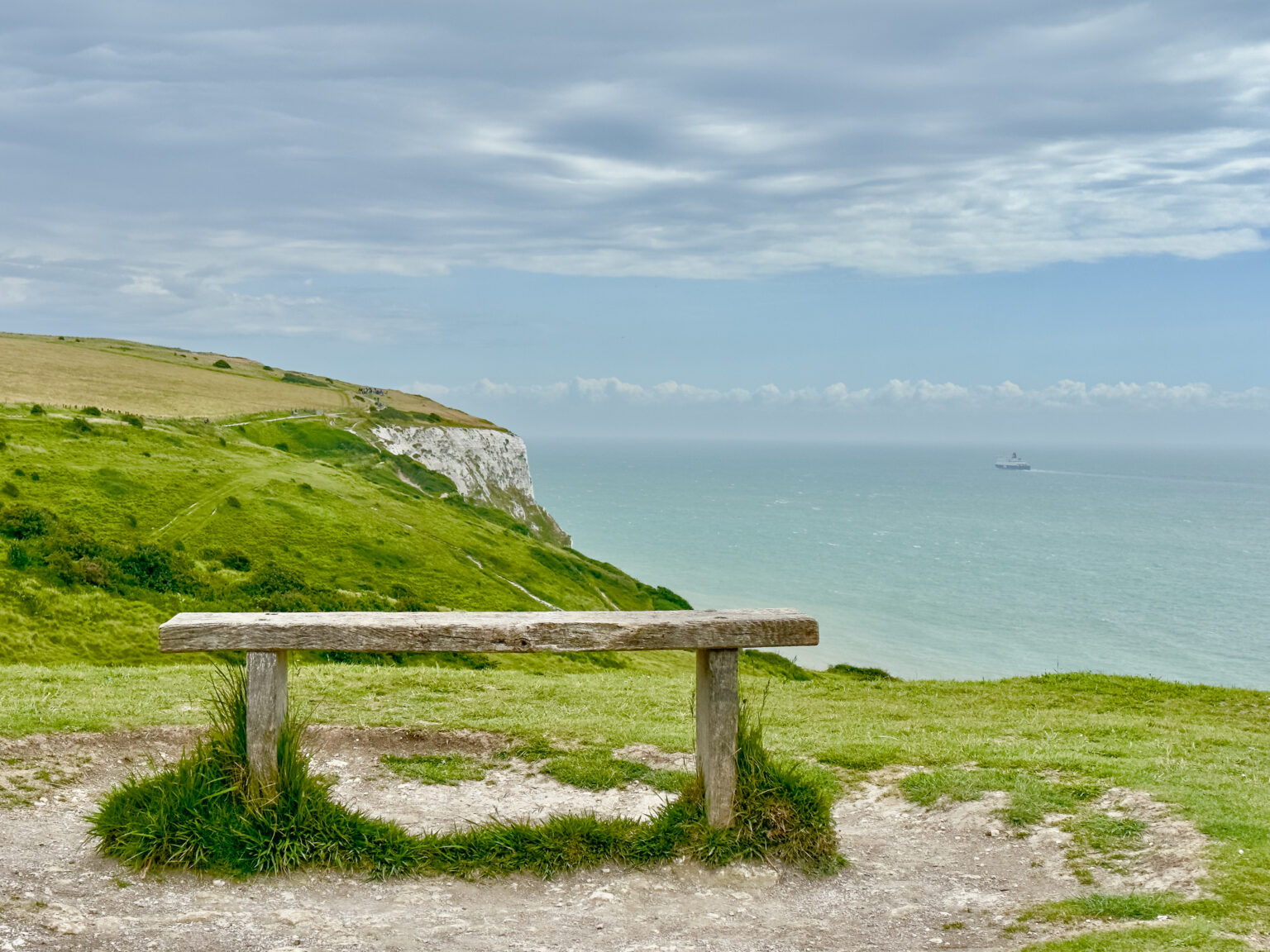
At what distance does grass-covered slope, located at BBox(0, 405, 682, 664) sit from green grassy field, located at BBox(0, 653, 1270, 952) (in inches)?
347

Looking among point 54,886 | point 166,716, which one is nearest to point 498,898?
point 54,886

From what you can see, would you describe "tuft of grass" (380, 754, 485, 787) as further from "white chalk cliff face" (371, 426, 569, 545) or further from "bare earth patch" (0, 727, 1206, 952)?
"white chalk cliff face" (371, 426, 569, 545)

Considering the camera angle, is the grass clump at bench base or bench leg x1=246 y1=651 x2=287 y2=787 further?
bench leg x1=246 y1=651 x2=287 y2=787

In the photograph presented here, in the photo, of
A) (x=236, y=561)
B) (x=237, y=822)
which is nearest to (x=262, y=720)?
(x=237, y=822)

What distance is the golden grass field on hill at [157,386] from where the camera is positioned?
63719 millimetres

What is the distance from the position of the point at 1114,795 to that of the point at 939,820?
1.75m

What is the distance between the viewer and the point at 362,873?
25.6 feet

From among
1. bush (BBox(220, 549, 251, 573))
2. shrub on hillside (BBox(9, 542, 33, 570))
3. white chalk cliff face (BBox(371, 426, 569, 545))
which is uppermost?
white chalk cliff face (BBox(371, 426, 569, 545))

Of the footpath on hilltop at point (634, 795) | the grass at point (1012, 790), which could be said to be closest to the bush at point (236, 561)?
the footpath on hilltop at point (634, 795)

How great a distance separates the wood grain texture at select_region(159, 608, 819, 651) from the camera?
26.2ft

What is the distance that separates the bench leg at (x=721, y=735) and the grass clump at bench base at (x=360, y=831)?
11cm

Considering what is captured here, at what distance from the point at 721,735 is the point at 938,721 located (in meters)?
9.00

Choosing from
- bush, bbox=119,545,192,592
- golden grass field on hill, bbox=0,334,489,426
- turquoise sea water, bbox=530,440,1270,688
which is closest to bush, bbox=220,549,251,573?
bush, bbox=119,545,192,592

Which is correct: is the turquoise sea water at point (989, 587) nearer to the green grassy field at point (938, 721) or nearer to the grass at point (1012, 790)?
the green grassy field at point (938, 721)
